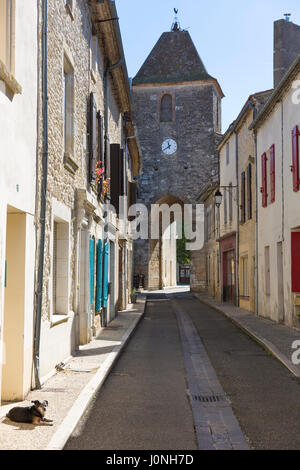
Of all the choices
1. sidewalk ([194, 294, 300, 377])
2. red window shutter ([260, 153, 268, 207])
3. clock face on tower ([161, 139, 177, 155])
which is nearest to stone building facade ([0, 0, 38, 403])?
sidewalk ([194, 294, 300, 377])

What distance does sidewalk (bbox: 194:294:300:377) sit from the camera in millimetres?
9258

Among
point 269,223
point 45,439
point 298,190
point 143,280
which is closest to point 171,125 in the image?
point 143,280

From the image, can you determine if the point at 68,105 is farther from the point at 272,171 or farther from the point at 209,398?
the point at 272,171

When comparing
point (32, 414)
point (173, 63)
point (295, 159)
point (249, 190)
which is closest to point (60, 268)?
point (32, 414)

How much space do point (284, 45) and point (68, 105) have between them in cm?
1444

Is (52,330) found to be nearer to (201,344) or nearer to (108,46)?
(201,344)

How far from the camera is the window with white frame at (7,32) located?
5656 mm

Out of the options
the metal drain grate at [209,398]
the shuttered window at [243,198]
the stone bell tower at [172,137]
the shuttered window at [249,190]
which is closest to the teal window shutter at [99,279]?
the metal drain grate at [209,398]

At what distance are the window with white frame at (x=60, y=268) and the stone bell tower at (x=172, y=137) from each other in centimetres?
3013

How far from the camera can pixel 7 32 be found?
5.73 meters

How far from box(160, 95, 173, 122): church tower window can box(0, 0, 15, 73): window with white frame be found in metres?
35.3

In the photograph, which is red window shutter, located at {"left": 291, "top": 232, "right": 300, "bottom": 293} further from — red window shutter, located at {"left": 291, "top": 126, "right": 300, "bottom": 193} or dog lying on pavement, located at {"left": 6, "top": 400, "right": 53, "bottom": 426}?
dog lying on pavement, located at {"left": 6, "top": 400, "right": 53, "bottom": 426}

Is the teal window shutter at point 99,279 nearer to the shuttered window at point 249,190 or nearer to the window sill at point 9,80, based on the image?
the window sill at point 9,80

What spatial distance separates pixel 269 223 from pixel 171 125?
996 inches
